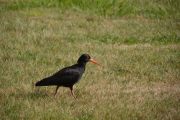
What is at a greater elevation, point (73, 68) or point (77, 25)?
point (73, 68)

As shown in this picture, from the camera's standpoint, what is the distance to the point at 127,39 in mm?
20672

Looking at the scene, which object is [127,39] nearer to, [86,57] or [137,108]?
[86,57]

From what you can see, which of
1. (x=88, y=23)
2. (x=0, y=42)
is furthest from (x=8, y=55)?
(x=88, y=23)

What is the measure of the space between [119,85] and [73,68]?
5.16 feet

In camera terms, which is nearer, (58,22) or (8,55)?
(8,55)

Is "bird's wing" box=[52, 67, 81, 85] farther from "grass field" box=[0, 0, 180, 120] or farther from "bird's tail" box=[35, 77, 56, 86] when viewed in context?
"grass field" box=[0, 0, 180, 120]

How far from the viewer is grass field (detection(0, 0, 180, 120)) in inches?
443

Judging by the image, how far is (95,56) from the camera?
56.6 ft

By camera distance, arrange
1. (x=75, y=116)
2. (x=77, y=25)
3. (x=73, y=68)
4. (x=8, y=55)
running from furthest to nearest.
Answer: (x=77, y=25), (x=8, y=55), (x=73, y=68), (x=75, y=116)

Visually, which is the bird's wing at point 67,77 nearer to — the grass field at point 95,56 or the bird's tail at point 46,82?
the bird's tail at point 46,82

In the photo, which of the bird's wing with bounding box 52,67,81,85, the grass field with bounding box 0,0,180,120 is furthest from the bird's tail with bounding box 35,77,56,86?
the grass field with bounding box 0,0,180,120

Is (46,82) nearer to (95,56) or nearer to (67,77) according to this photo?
(67,77)

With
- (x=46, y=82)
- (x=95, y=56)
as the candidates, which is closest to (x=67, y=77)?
A: (x=46, y=82)

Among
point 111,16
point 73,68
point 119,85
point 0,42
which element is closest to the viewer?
point 73,68
